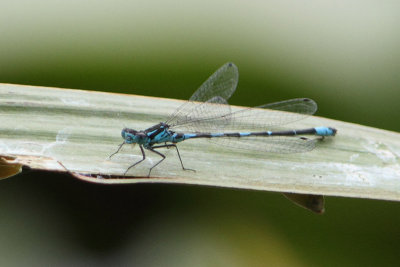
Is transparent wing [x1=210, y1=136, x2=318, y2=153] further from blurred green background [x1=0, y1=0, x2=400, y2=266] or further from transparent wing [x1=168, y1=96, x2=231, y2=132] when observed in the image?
blurred green background [x1=0, y1=0, x2=400, y2=266]

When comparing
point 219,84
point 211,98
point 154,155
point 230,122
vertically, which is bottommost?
point 154,155

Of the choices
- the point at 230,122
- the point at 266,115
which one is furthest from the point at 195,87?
the point at 266,115

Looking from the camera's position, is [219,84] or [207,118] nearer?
[219,84]

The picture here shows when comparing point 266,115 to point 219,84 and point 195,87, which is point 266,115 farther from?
point 195,87

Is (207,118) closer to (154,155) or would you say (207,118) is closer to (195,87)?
(195,87)

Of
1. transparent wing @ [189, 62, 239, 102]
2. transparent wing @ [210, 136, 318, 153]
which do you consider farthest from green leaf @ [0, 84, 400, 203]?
transparent wing @ [189, 62, 239, 102]

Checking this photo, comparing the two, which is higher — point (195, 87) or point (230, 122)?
point (195, 87)

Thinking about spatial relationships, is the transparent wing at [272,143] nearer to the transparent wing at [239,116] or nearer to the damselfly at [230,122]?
the damselfly at [230,122]
